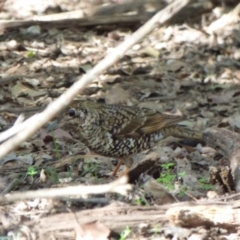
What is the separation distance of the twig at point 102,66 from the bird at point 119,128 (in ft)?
8.72

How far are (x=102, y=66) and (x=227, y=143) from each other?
10.0 ft

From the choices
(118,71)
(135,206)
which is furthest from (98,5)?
(135,206)

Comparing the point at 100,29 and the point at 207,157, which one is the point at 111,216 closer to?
the point at 207,157

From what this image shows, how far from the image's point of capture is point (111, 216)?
4703 millimetres

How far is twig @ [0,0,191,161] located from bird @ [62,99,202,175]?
2.66m

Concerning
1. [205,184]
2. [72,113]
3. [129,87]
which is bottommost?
[129,87]

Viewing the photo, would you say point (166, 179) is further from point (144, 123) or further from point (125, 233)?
point (144, 123)

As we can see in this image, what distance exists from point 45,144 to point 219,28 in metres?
4.94

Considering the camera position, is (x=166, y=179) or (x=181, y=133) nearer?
(x=166, y=179)

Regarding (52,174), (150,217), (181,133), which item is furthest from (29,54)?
(150,217)

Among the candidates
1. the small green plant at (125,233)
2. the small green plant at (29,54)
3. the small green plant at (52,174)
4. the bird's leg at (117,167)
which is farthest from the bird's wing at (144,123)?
the small green plant at (29,54)

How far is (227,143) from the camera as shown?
645 cm

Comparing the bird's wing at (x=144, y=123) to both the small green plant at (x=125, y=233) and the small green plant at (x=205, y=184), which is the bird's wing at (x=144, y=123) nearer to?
the small green plant at (x=205, y=184)

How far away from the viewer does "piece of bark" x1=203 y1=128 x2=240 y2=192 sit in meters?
6.02
